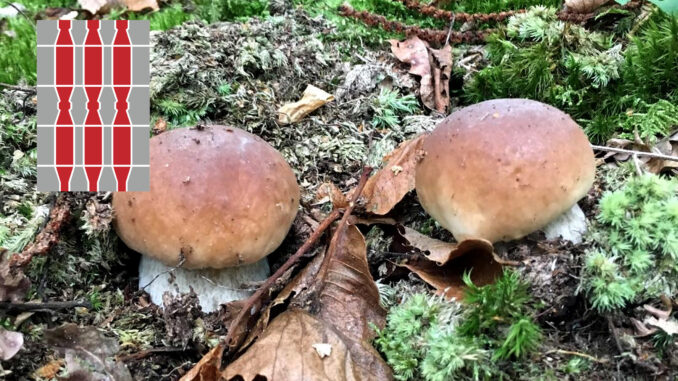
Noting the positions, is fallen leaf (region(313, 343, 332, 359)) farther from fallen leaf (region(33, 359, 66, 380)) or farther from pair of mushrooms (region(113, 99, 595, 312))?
fallen leaf (region(33, 359, 66, 380))

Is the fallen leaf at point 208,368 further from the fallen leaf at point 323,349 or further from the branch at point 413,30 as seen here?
the branch at point 413,30

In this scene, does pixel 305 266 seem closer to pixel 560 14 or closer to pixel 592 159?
pixel 592 159

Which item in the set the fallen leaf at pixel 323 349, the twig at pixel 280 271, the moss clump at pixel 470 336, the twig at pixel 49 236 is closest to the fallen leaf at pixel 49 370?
the twig at pixel 49 236

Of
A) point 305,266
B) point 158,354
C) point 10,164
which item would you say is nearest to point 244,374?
point 158,354

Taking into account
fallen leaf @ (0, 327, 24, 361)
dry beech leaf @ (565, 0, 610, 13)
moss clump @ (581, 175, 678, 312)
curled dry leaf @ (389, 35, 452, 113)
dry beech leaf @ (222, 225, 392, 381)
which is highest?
dry beech leaf @ (565, 0, 610, 13)

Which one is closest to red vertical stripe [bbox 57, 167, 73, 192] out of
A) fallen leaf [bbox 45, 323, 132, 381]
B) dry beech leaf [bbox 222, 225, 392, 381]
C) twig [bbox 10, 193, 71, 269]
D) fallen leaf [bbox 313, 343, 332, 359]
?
twig [bbox 10, 193, 71, 269]
